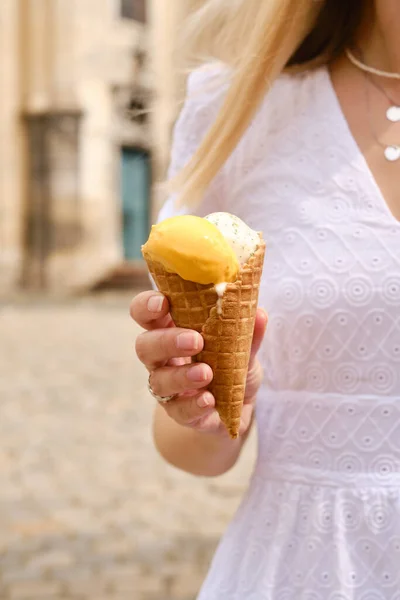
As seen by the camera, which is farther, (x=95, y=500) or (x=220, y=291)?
(x=95, y=500)

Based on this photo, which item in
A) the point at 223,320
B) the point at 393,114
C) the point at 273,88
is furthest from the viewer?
the point at 273,88

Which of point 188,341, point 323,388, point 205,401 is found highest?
point 188,341

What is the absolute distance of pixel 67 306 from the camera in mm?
18250

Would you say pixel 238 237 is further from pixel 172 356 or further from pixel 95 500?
pixel 95 500

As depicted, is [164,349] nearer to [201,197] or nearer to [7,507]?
[201,197]

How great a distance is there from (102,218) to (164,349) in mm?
21108

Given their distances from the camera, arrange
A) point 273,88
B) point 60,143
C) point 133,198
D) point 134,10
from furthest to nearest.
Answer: point 134,10, point 133,198, point 60,143, point 273,88

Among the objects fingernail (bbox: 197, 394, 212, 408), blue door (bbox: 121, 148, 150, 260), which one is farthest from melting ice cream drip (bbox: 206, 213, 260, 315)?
blue door (bbox: 121, 148, 150, 260)

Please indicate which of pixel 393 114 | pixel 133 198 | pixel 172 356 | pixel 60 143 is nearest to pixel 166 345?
Answer: pixel 172 356

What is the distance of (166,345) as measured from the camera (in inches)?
47.6

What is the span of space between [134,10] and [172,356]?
78.3 ft

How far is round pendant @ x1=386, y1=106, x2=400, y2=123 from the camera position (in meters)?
1.56

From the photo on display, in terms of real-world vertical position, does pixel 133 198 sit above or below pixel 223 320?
below

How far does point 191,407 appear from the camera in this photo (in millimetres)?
1263
